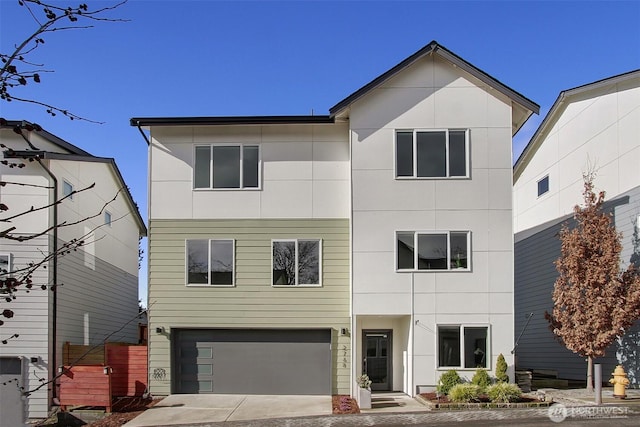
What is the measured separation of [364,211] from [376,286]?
2.17 metres

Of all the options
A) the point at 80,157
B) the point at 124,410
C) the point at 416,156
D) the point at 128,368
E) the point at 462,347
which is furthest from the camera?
the point at 80,157

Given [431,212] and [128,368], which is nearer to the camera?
[431,212]

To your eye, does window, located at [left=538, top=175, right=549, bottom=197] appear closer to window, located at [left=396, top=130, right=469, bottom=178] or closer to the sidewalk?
window, located at [left=396, top=130, right=469, bottom=178]

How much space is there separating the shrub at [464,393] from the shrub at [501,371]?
3.98 feet

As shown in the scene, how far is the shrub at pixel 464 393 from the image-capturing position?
50.7 feet

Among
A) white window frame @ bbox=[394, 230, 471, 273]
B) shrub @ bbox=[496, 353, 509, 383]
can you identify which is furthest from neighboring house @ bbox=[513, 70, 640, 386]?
white window frame @ bbox=[394, 230, 471, 273]

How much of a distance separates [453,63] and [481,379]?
8881mm

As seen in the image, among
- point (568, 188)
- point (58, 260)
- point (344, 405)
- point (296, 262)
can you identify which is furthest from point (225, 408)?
point (568, 188)

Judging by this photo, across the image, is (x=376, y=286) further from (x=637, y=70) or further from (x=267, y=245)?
(x=637, y=70)

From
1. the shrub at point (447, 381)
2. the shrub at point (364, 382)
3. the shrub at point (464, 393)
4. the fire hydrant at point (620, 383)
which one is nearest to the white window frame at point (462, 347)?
the shrub at point (447, 381)

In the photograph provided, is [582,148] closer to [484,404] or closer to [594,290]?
[594,290]

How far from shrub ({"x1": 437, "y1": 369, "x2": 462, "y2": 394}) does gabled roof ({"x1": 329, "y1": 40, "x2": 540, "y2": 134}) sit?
25.8ft

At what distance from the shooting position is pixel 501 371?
659 inches

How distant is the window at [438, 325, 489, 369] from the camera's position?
56.7 feet
